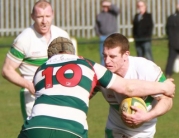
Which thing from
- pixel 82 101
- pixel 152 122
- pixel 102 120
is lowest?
pixel 102 120

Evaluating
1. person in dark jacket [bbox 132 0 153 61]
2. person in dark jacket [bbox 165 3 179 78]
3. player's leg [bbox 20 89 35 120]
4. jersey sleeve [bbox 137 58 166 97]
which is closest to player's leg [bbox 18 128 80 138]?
jersey sleeve [bbox 137 58 166 97]

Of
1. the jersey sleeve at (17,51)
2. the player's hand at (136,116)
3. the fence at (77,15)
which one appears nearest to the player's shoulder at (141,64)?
the player's hand at (136,116)

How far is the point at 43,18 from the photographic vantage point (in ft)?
27.5

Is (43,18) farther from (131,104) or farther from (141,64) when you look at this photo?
(131,104)

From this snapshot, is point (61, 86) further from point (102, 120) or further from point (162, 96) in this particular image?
point (102, 120)

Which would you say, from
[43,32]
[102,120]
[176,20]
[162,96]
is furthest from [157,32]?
[162,96]

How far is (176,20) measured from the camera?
18078mm

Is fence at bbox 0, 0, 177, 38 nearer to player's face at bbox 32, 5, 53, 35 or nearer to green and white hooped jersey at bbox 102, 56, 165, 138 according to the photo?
player's face at bbox 32, 5, 53, 35

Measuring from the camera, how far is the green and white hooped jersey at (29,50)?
845 cm

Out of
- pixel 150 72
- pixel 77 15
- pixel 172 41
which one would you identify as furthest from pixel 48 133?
pixel 77 15

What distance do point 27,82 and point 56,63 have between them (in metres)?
2.60

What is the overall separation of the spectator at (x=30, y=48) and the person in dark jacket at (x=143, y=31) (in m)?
11.1

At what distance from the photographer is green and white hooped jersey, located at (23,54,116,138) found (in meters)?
5.51

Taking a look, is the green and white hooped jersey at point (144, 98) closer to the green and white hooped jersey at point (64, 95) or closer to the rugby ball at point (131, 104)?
the rugby ball at point (131, 104)
